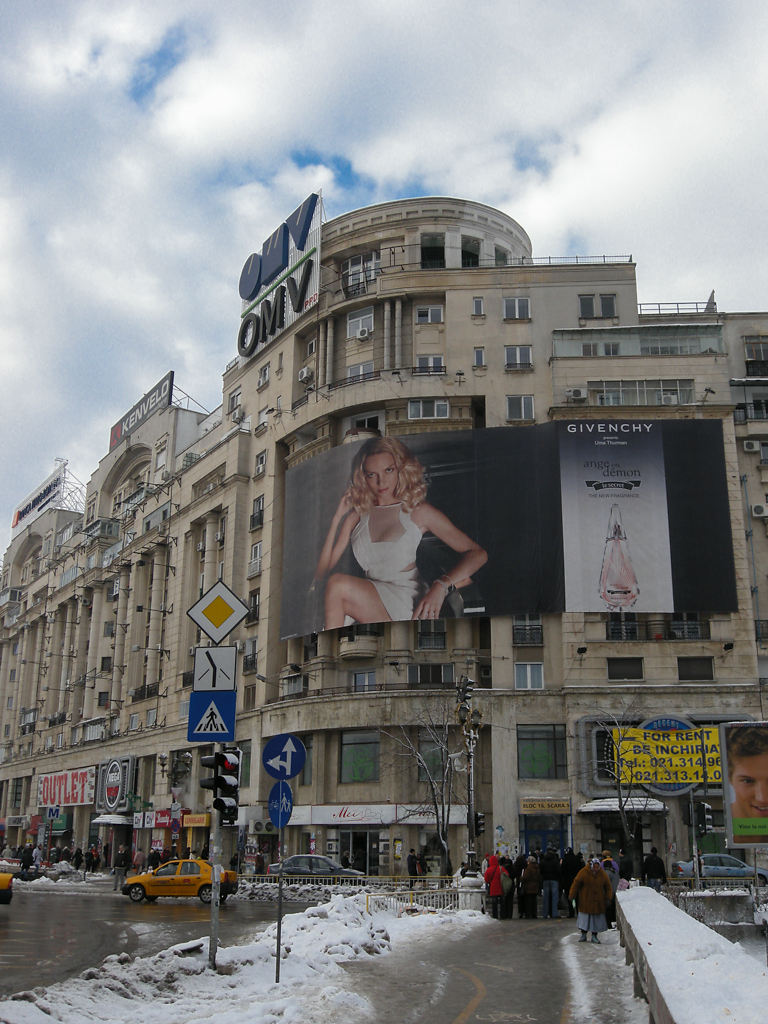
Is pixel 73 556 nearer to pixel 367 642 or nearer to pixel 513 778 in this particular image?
pixel 367 642

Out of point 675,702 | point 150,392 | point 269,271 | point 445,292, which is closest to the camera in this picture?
point 675,702

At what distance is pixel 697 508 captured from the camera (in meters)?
43.2

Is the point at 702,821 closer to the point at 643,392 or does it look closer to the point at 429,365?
the point at 643,392

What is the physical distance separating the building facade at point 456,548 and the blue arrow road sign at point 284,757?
24.2 metres

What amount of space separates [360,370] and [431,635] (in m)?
14.1

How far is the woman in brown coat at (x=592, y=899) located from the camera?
1780 cm

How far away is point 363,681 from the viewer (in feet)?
152

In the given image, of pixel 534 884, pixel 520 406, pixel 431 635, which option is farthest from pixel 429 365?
pixel 534 884

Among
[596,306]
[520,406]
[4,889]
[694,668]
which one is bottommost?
[4,889]

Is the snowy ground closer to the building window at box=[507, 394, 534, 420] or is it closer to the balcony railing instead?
the balcony railing

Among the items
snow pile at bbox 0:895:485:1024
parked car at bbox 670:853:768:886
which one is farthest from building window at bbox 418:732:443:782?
snow pile at bbox 0:895:485:1024

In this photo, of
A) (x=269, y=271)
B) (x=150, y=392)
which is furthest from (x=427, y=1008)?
(x=150, y=392)

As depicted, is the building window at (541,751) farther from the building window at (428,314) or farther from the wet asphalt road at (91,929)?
the building window at (428,314)

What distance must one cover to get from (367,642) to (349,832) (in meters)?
8.04
